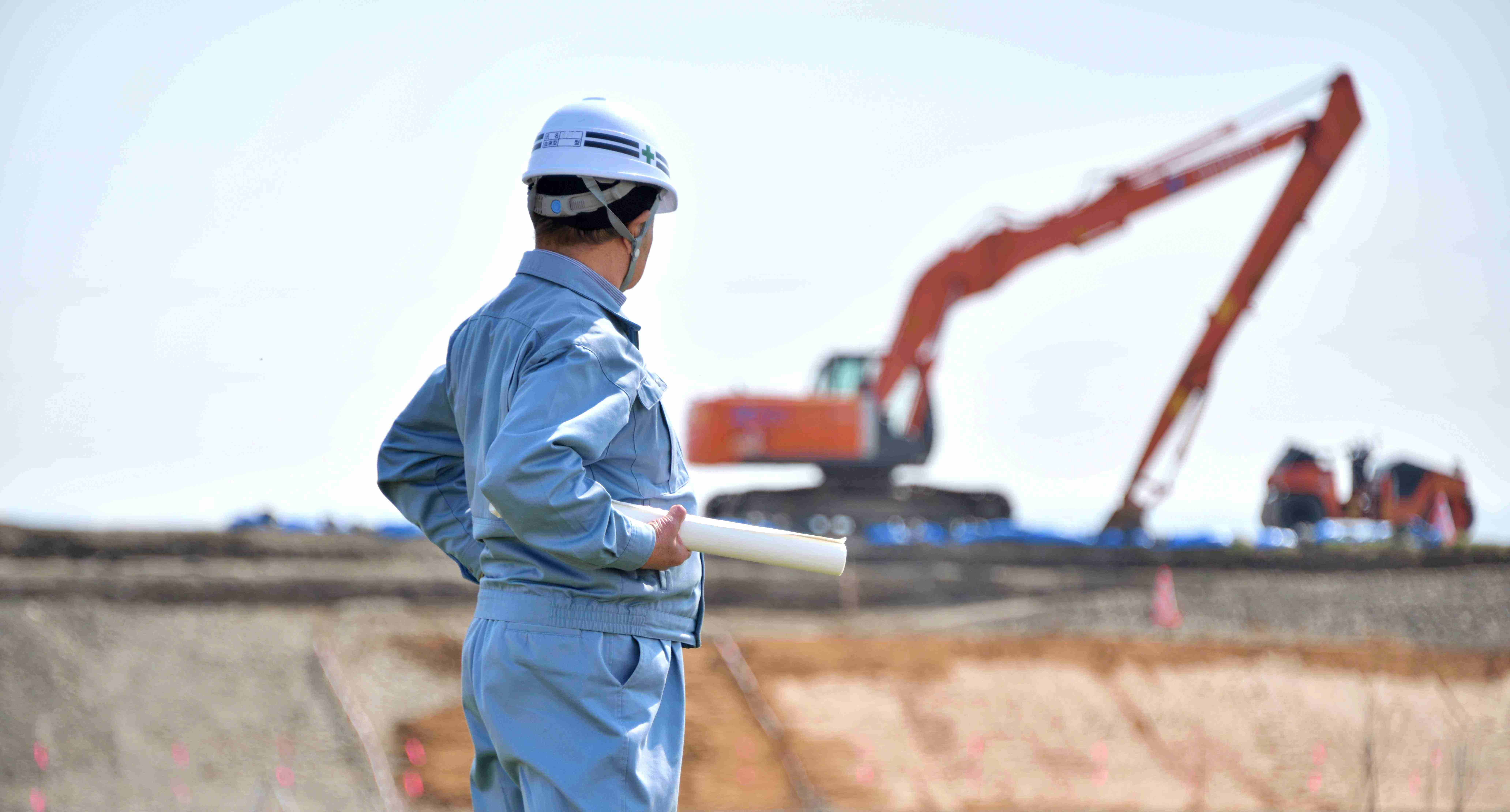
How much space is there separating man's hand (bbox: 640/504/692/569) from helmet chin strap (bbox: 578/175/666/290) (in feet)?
1.38

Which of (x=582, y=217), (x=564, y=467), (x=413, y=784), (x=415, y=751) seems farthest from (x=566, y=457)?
(x=415, y=751)

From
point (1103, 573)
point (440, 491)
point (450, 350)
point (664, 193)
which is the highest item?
point (664, 193)

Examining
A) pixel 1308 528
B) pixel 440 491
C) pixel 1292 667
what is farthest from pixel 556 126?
pixel 1308 528

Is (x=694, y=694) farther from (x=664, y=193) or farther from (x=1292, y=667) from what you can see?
(x=664, y=193)

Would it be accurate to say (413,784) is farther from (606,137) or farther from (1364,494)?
(1364,494)

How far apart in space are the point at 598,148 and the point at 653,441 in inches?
18.3

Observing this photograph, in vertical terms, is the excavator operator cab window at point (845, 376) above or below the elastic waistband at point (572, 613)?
below

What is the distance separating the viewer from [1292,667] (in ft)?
37.8

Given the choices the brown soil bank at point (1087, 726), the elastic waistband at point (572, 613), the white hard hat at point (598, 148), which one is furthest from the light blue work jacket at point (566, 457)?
the brown soil bank at point (1087, 726)

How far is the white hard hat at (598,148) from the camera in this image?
2148mm

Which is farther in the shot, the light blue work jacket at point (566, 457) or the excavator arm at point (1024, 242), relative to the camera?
the excavator arm at point (1024, 242)

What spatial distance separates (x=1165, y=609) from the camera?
45.9ft

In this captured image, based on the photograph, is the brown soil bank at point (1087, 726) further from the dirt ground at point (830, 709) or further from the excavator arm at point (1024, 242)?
the excavator arm at point (1024, 242)

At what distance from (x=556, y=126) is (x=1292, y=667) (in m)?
10.8
